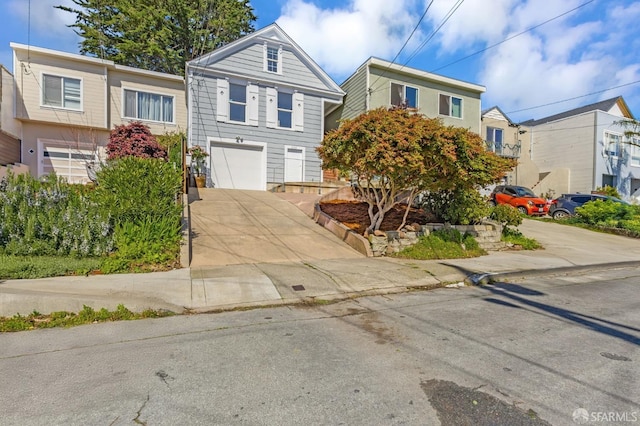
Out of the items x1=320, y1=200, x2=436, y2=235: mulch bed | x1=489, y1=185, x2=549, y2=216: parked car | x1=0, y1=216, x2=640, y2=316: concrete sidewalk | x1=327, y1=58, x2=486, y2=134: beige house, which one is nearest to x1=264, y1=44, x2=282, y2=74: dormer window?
x1=327, y1=58, x2=486, y2=134: beige house

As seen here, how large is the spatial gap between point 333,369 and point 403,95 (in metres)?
19.3

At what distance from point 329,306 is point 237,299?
1.42 m

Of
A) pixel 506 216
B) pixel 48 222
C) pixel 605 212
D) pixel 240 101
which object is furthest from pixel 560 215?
pixel 48 222

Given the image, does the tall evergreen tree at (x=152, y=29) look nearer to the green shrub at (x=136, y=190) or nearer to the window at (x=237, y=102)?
the window at (x=237, y=102)

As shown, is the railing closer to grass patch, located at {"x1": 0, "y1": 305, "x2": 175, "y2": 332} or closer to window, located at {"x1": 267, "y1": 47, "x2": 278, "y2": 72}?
window, located at {"x1": 267, "y1": 47, "x2": 278, "y2": 72}

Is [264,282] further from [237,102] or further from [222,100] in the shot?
[237,102]

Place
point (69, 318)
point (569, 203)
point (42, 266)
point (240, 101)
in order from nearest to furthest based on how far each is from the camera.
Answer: point (69, 318) → point (42, 266) → point (240, 101) → point (569, 203)

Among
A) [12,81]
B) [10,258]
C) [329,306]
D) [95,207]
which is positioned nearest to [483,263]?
[329,306]

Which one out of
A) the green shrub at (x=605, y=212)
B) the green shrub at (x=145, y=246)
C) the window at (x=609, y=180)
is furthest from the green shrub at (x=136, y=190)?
the window at (x=609, y=180)

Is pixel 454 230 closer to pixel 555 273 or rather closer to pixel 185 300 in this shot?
pixel 555 273

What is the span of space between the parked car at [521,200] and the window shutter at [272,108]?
12.0 metres

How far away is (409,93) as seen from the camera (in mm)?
20500

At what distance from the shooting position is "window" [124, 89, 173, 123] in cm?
1742

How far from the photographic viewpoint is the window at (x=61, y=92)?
15648 millimetres
